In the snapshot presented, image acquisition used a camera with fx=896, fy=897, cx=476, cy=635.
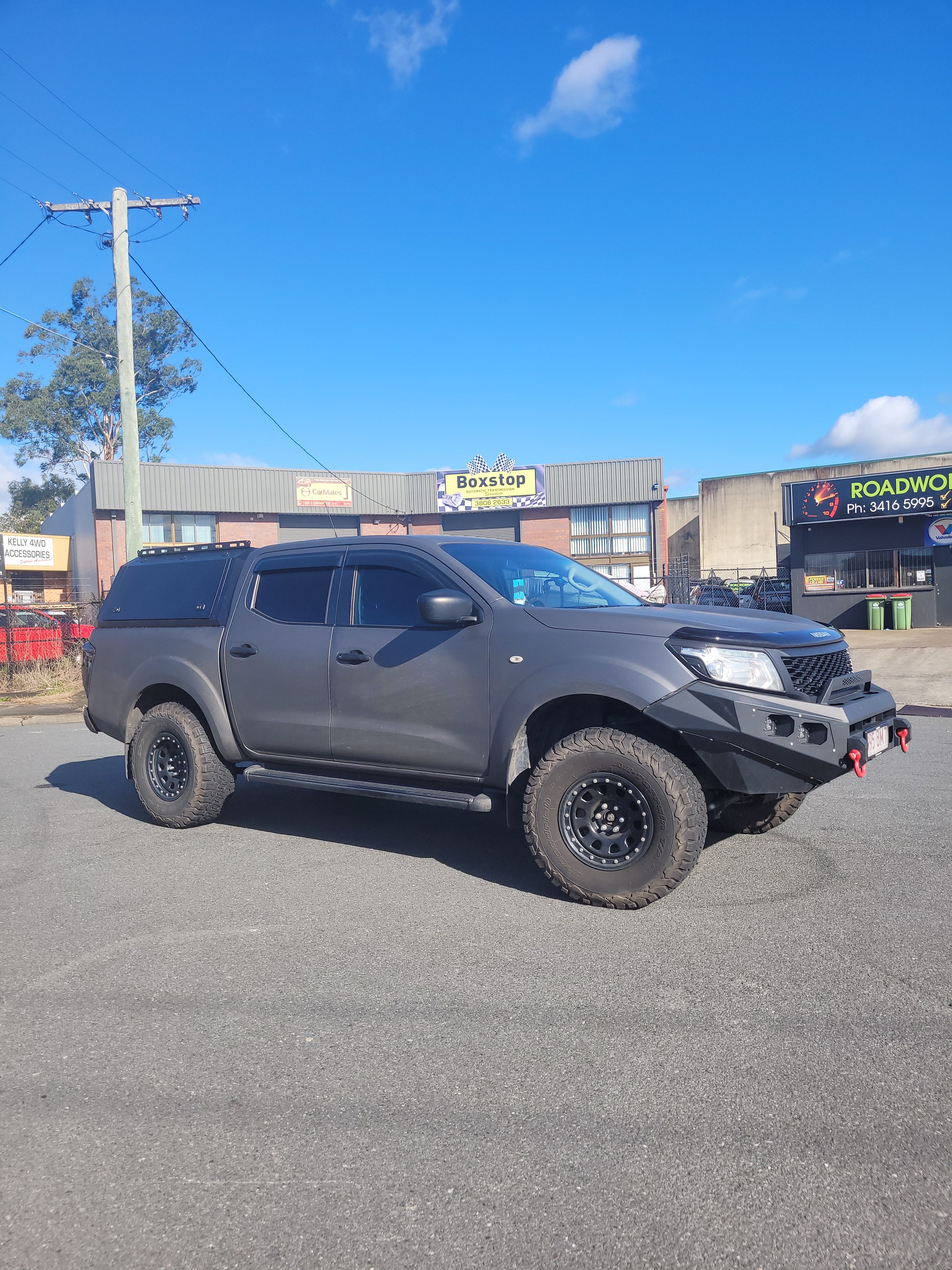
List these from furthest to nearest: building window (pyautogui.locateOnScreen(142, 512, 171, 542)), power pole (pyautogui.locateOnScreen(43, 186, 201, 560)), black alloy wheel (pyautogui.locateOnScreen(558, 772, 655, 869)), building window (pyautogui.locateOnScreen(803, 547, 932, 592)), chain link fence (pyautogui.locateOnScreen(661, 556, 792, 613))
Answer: building window (pyautogui.locateOnScreen(142, 512, 171, 542)), chain link fence (pyautogui.locateOnScreen(661, 556, 792, 613)), building window (pyautogui.locateOnScreen(803, 547, 932, 592)), power pole (pyautogui.locateOnScreen(43, 186, 201, 560)), black alloy wheel (pyautogui.locateOnScreen(558, 772, 655, 869))

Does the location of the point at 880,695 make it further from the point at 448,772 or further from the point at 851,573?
the point at 851,573

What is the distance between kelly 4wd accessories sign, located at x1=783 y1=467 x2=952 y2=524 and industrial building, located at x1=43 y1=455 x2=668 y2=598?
13526 millimetres

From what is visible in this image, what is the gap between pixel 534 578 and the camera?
526cm

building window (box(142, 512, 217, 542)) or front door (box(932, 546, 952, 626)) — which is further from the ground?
building window (box(142, 512, 217, 542))

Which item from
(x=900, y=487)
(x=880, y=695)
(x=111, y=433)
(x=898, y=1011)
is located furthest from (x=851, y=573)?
(x=111, y=433)

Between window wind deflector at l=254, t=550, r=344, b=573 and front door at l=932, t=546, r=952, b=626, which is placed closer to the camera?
window wind deflector at l=254, t=550, r=344, b=573

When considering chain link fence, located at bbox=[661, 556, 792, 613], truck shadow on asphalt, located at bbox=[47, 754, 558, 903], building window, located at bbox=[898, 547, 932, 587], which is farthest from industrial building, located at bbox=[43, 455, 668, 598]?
truck shadow on asphalt, located at bbox=[47, 754, 558, 903]

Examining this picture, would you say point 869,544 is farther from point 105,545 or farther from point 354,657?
point 105,545

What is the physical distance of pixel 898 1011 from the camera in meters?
3.17

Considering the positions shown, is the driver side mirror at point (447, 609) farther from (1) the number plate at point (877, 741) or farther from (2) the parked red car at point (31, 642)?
(2) the parked red car at point (31, 642)

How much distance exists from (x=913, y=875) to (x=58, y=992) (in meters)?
4.11

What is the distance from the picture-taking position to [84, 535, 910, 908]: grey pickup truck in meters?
4.14

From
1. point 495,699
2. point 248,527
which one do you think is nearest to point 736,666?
point 495,699

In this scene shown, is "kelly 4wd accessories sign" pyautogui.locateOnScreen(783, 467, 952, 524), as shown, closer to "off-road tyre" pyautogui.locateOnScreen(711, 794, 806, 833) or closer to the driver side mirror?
"off-road tyre" pyautogui.locateOnScreen(711, 794, 806, 833)
